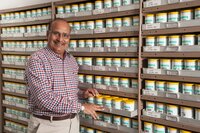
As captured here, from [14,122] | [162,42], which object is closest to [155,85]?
[162,42]

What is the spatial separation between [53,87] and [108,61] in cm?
66

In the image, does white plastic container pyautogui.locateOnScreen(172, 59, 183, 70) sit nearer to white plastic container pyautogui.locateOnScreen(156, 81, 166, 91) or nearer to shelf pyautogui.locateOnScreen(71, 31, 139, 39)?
white plastic container pyautogui.locateOnScreen(156, 81, 166, 91)

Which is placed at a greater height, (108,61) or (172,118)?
(108,61)

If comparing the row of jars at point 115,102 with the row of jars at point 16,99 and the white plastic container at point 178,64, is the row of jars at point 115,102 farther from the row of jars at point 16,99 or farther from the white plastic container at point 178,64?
the row of jars at point 16,99

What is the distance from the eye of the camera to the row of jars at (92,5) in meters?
2.49

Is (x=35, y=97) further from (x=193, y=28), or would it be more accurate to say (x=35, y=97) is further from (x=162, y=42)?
(x=193, y=28)

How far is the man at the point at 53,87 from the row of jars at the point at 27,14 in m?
0.93

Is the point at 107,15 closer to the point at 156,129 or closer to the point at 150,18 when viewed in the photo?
the point at 150,18

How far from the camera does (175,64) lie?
2158 millimetres

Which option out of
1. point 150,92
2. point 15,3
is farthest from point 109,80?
point 15,3

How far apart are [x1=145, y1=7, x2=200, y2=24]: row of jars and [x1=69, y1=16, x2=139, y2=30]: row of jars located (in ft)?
0.51

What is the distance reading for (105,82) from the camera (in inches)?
104

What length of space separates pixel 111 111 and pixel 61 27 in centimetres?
96

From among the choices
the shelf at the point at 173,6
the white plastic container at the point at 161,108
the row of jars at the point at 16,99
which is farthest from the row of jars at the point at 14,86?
the shelf at the point at 173,6
